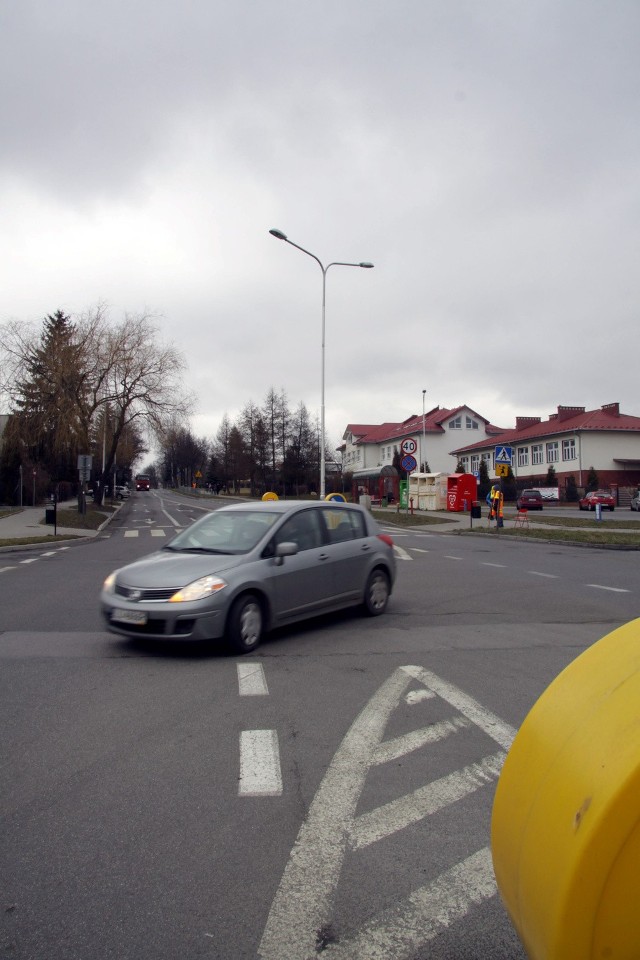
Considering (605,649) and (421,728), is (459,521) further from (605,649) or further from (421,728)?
(605,649)

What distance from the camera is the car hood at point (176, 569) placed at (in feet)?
24.5

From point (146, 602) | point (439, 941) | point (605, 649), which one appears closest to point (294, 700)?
point (146, 602)

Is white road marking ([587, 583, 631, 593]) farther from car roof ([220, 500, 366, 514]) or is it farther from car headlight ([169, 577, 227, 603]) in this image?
car headlight ([169, 577, 227, 603])

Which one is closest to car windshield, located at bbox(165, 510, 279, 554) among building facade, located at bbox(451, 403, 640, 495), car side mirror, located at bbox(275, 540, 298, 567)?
car side mirror, located at bbox(275, 540, 298, 567)

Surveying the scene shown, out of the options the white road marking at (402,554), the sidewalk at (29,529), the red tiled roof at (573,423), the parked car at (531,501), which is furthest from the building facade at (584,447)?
the white road marking at (402,554)

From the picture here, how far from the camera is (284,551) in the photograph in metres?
8.06

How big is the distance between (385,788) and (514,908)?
2266mm

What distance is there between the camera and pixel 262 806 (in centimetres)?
390

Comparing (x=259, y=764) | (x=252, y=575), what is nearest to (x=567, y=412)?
(x=252, y=575)

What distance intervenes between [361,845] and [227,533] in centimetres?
540

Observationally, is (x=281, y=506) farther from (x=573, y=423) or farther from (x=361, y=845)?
(x=573, y=423)

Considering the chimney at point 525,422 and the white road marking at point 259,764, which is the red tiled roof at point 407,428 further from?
the white road marking at point 259,764

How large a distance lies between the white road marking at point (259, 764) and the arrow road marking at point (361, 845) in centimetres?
29

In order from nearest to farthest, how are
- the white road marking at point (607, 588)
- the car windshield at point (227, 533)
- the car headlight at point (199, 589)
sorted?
the car headlight at point (199, 589) < the car windshield at point (227, 533) < the white road marking at point (607, 588)
